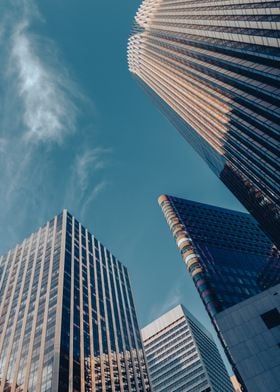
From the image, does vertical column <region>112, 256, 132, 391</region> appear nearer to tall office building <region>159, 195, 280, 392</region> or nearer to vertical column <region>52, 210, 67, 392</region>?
vertical column <region>52, 210, 67, 392</region>

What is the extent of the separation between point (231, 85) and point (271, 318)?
46007 mm

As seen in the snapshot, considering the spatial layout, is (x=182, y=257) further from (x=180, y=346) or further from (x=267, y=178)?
(x=180, y=346)

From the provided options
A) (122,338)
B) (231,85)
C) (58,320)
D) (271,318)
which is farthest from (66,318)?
(231,85)

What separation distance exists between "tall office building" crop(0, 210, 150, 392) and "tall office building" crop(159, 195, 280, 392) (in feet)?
103

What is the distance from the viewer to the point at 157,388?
443 ft

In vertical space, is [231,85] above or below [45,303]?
above

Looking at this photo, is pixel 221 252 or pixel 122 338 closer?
pixel 221 252

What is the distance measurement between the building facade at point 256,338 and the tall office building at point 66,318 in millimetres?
39335

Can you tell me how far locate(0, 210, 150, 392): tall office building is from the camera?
83.6 metres

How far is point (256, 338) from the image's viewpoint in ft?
184

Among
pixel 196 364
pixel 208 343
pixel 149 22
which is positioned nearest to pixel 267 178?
pixel 196 364

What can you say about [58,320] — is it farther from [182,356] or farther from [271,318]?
[182,356]

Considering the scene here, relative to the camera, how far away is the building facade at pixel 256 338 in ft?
172

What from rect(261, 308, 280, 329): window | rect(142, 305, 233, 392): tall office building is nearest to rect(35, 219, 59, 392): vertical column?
rect(261, 308, 280, 329): window
